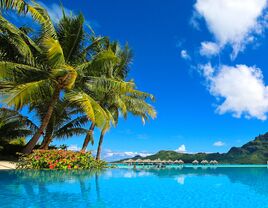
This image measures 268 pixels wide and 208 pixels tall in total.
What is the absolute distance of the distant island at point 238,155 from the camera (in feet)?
240

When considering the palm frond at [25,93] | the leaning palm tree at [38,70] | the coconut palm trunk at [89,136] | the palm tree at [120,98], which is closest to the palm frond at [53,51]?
the leaning palm tree at [38,70]

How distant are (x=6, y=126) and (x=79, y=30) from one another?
22.9 feet

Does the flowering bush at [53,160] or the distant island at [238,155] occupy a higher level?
Result: the distant island at [238,155]

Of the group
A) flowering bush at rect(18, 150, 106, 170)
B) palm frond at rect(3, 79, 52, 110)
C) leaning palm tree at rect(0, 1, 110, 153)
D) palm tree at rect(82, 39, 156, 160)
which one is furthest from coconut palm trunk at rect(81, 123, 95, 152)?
palm frond at rect(3, 79, 52, 110)

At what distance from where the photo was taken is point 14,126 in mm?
17078

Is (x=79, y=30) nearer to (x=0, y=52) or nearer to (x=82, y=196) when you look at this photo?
(x=0, y=52)

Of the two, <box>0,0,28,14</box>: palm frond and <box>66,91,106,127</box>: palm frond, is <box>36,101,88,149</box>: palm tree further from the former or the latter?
<box>0,0,28,14</box>: palm frond

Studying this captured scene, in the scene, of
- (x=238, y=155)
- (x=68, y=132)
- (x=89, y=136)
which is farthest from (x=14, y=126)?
(x=238, y=155)

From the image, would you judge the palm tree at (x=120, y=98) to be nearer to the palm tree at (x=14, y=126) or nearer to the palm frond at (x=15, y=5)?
the palm tree at (x=14, y=126)

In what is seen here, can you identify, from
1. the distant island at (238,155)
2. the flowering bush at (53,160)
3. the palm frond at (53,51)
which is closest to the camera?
the palm frond at (53,51)

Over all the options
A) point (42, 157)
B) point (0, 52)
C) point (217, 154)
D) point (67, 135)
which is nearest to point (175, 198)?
point (42, 157)

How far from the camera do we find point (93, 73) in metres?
14.8

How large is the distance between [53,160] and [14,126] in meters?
4.06

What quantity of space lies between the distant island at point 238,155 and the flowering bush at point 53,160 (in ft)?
172
